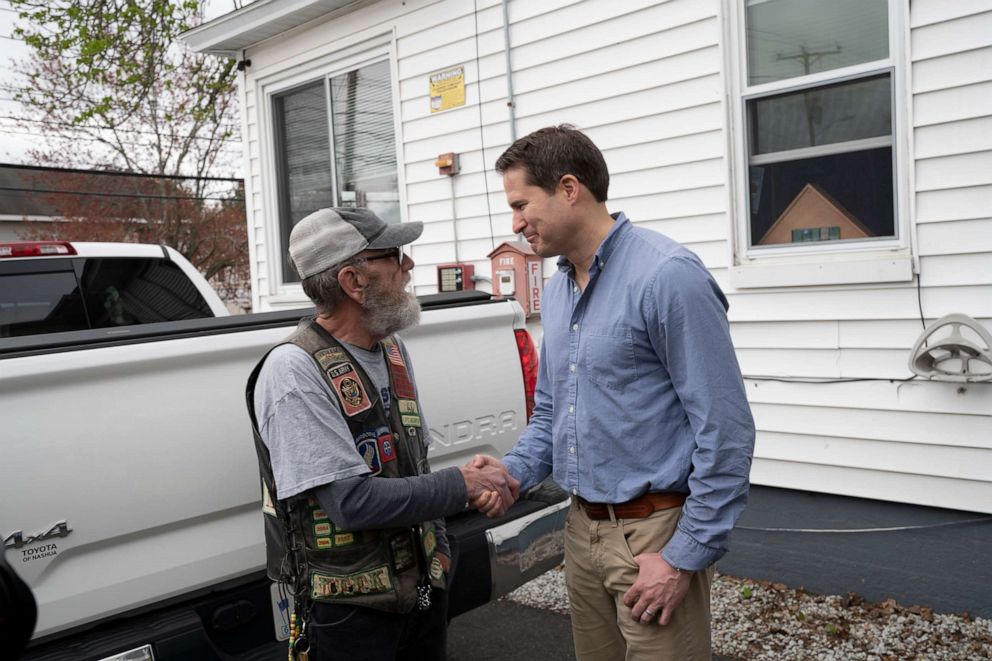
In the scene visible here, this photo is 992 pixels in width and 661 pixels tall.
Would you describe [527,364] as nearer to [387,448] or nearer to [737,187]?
[387,448]

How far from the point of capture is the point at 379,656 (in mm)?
2314

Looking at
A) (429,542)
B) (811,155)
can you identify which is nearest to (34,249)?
(429,542)

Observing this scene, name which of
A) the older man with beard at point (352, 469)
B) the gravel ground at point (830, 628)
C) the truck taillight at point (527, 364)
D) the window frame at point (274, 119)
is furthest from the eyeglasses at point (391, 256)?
the window frame at point (274, 119)

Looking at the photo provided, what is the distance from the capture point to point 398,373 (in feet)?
8.39

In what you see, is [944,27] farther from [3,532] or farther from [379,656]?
[3,532]

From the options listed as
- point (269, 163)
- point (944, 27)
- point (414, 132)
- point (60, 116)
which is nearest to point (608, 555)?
point (944, 27)

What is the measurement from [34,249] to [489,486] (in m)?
2.95

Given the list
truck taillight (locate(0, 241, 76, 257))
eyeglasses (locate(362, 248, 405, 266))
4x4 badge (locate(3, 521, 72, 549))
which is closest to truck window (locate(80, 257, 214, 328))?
truck taillight (locate(0, 241, 76, 257))

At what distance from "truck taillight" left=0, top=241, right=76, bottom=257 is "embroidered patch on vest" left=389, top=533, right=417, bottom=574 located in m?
2.76

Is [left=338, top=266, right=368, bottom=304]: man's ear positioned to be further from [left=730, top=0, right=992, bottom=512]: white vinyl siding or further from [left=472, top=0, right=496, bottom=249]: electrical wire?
[left=472, top=0, right=496, bottom=249]: electrical wire

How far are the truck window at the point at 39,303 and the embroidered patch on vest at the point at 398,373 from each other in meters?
2.37

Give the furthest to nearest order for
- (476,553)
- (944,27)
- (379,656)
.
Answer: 1. (944,27)
2. (476,553)
3. (379,656)

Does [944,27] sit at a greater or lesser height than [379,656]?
greater

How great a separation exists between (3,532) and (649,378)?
1705mm
